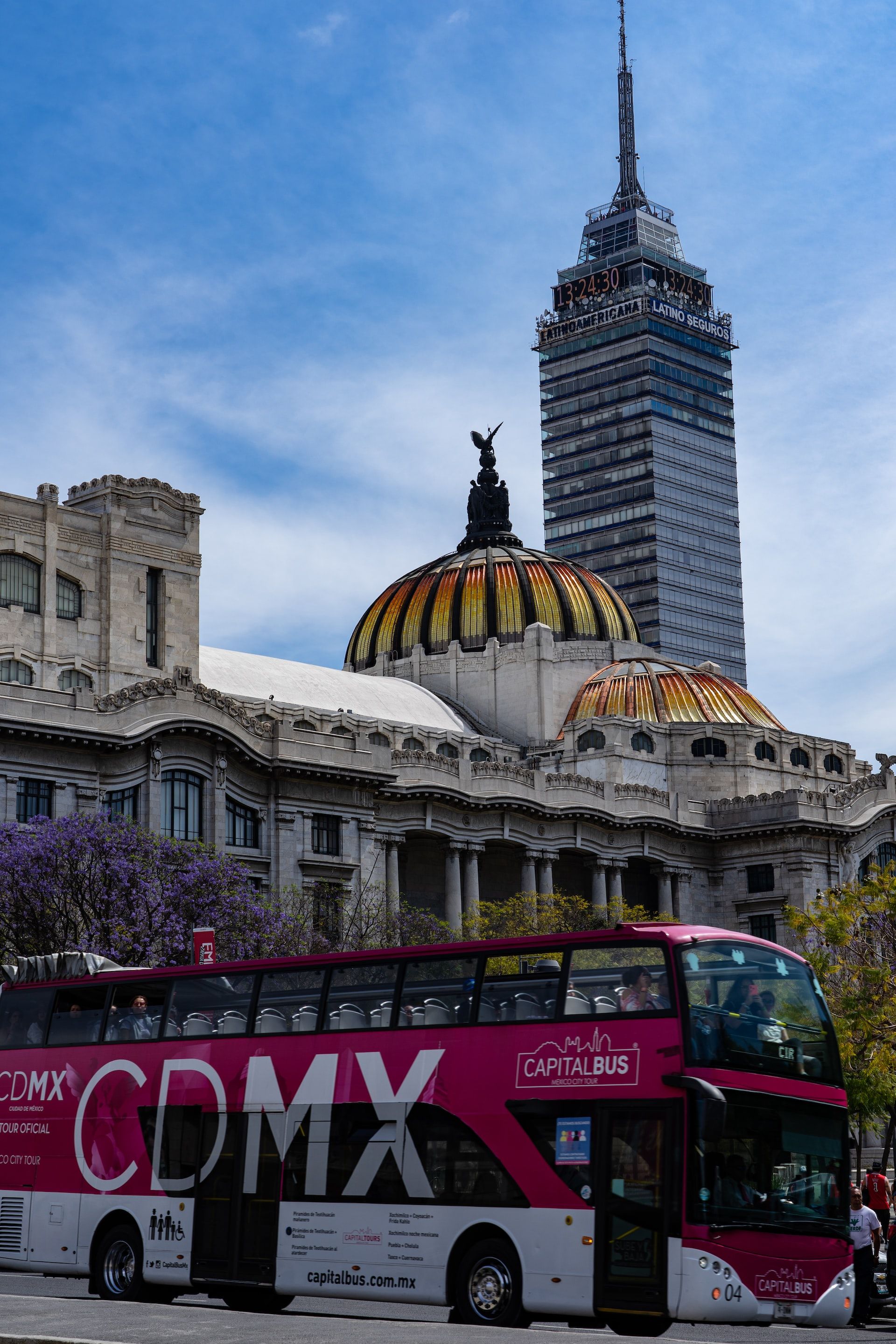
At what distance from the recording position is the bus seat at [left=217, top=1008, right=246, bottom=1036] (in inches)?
926

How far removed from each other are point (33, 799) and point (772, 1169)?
43.6 metres

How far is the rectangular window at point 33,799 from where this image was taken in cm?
5947

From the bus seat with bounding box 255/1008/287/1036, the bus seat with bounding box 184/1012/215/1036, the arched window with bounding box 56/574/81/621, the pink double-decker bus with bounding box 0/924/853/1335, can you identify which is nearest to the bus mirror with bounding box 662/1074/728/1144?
the pink double-decker bus with bounding box 0/924/853/1335

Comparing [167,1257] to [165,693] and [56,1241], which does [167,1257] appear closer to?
[56,1241]

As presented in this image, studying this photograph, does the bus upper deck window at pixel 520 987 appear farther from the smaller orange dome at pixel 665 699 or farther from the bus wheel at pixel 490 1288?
the smaller orange dome at pixel 665 699

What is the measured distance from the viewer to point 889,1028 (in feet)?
134

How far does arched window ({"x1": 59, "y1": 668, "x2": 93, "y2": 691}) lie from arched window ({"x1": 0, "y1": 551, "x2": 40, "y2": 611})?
2.53m

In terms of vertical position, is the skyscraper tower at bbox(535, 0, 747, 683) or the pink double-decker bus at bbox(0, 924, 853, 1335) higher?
the skyscraper tower at bbox(535, 0, 747, 683)

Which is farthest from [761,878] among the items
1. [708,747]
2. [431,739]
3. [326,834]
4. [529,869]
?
[326,834]

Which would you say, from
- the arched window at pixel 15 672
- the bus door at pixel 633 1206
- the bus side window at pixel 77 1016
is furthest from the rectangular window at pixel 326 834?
the bus door at pixel 633 1206

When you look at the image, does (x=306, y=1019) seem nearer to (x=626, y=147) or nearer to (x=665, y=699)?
(x=665, y=699)

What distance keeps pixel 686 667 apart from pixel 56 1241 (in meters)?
80.6

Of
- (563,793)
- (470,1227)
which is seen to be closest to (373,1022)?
(470,1227)

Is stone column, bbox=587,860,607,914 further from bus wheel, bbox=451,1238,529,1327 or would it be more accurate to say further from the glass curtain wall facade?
the glass curtain wall facade
